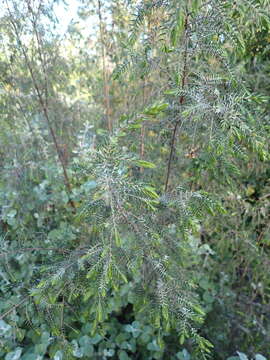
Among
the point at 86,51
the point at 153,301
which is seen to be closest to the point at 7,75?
the point at 86,51

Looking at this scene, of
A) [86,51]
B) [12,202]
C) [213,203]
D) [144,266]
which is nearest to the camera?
[213,203]

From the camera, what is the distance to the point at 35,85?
153 centimetres

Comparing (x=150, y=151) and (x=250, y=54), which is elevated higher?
(x=250, y=54)

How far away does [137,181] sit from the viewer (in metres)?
0.77

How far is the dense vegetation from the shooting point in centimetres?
82

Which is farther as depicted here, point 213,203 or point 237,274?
point 237,274

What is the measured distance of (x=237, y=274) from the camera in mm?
1936

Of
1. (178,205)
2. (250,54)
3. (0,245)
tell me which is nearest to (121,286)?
(0,245)

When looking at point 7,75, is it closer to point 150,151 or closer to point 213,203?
point 150,151

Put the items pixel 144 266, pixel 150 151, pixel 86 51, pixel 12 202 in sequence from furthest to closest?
1. pixel 86 51
2. pixel 12 202
3. pixel 150 151
4. pixel 144 266

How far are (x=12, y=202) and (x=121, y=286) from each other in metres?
0.74

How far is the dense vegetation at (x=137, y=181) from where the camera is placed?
2.69 ft

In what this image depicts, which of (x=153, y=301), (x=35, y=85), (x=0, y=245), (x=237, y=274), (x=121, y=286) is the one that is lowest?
(x=237, y=274)

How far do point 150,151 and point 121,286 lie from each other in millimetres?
697
